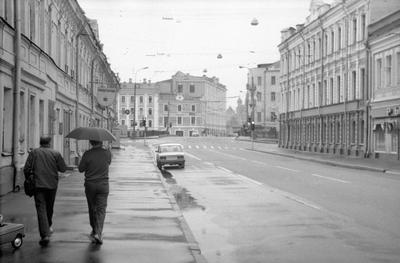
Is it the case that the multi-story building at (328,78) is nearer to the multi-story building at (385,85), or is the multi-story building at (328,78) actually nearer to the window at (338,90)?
the window at (338,90)

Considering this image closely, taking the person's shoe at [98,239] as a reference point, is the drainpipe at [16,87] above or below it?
above

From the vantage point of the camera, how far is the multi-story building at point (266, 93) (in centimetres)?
11462

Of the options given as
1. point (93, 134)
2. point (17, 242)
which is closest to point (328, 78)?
point (93, 134)

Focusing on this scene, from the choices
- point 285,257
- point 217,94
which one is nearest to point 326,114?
point 285,257

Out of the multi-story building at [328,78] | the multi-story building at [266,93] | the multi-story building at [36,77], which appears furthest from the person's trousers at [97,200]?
the multi-story building at [266,93]

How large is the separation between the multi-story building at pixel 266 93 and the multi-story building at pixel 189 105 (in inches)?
927

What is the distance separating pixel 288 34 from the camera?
6838 cm

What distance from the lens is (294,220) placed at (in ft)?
41.3

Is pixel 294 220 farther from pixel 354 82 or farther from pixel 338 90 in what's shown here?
pixel 338 90

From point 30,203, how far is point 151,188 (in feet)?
18.8

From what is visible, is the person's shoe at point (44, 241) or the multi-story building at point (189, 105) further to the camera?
the multi-story building at point (189, 105)

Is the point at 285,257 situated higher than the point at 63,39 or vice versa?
the point at 63,39

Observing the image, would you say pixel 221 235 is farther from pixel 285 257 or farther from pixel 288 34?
pixel 288 34

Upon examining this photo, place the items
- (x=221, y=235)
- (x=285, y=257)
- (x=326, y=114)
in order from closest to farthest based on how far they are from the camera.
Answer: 1. (x=285, y=257)
2. (x=221, y=235)
3. (x=326, y=114)
